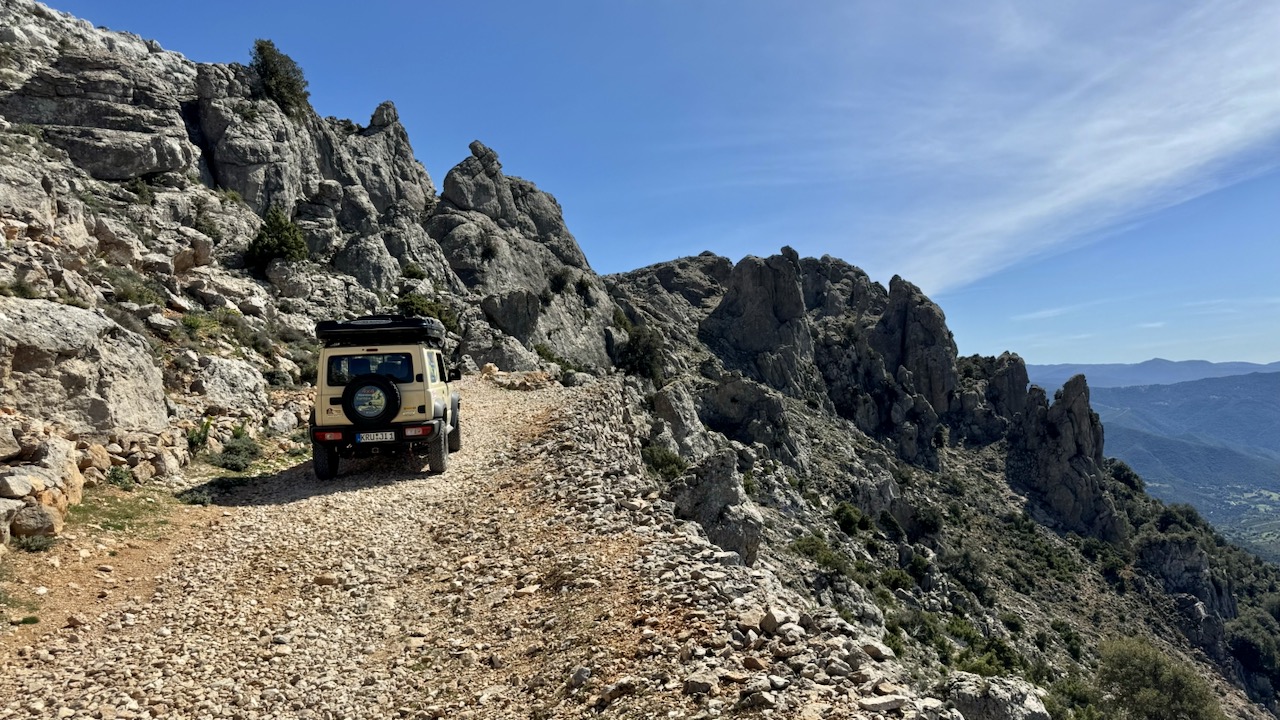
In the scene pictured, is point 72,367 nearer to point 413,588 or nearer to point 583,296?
point 413,588

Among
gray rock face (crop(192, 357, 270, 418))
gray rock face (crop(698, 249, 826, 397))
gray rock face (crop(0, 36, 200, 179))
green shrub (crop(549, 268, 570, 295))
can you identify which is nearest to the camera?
gray rock face (crop(192, 357, 270, 418))

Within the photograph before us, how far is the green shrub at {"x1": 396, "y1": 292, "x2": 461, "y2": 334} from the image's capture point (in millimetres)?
43031

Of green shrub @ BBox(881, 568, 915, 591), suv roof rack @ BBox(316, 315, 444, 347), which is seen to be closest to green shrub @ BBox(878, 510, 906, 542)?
green shrub @ BBox(881, 568, 915, 591)

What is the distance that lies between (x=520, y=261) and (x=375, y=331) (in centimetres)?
5475

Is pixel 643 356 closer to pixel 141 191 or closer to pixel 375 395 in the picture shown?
pixel 141 191

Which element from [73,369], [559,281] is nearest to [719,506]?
[73,369]

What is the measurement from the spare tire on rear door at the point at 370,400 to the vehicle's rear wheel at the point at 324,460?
38.1 inches

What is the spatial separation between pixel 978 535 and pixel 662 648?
3085 inches

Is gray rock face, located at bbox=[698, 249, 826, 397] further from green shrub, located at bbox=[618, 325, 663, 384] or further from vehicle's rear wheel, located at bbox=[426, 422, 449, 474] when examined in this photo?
vehicle's rear wheel, located at bbox=[426, 422, 449, 474]

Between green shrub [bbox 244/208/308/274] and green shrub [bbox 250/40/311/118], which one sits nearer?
green shrub [bbox 244/208/308/274]

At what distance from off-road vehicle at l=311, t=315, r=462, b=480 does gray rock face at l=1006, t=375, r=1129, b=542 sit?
92.5 meters

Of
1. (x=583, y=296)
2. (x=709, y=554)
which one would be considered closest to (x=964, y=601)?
(x=583, y=296)

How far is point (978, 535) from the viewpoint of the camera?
7231cm

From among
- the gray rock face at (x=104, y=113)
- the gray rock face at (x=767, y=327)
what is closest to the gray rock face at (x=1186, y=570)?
the gray rock face at (x=767, y=327)
